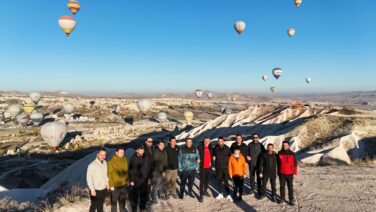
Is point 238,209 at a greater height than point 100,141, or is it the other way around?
point 238,209

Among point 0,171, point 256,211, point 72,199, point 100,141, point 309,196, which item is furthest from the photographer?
point 100,141

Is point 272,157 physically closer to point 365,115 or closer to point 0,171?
point 365,115

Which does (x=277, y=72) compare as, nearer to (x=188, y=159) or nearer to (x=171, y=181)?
(x=171, y=181)

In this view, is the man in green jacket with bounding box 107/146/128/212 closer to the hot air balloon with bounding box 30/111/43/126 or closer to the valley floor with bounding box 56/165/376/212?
the valley floor with bounding box 56/165/376/212

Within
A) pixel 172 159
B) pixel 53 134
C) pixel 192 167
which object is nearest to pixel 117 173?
pixel 172 159

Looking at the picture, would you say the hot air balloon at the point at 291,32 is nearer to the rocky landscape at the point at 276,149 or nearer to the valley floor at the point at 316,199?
the rocky landscape at the point at 276,149

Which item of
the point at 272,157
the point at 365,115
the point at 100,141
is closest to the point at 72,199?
the point at 272,157

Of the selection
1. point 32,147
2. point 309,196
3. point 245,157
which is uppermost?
point 245,157

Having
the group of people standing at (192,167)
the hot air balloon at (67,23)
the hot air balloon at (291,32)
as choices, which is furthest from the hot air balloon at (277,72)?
the group of people standing at (192,167)

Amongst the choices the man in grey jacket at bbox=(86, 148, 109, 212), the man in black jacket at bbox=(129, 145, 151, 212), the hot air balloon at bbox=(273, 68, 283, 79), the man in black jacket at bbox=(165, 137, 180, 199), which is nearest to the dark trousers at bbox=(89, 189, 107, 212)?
the man in grey jacket at bbox=(86, 148, 109, 212)
